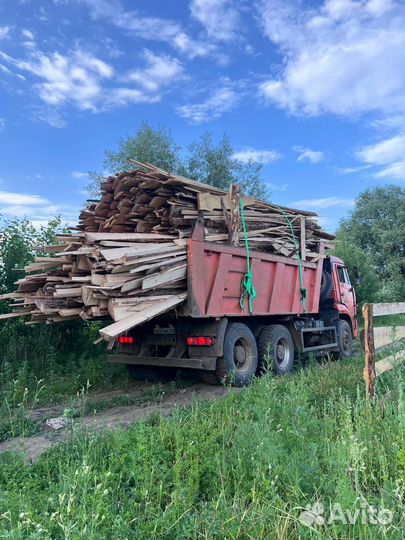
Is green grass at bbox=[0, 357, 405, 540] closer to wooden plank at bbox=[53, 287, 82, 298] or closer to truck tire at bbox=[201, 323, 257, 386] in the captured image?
wooden plank at bbox=[53, 287, 82, 298]

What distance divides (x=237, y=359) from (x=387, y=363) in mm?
3051

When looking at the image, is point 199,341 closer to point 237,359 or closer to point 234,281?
point 237,359

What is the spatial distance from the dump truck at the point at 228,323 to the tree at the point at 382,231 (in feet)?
75.2

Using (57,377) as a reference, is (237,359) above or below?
above

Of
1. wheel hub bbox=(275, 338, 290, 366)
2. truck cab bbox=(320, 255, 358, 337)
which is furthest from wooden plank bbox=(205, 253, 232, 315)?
truck cab bbox=(320, 255, 358, 337)

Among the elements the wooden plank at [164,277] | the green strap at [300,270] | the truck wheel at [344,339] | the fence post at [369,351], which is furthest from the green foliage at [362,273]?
the fence post at [369,351]

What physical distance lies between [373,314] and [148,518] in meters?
3.64

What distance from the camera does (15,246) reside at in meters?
9.89

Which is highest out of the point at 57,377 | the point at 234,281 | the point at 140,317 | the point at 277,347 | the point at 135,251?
the point at 135,251

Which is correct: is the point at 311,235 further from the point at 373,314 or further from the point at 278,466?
the point at 278,466

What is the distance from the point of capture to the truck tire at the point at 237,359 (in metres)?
7.50

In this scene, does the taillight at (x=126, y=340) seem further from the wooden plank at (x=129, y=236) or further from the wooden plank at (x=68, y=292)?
the wooden plank at (x=129, y=236)

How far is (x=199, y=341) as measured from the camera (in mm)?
7445

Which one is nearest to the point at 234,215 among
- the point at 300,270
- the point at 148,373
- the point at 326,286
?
the point at 300,270
